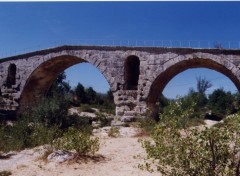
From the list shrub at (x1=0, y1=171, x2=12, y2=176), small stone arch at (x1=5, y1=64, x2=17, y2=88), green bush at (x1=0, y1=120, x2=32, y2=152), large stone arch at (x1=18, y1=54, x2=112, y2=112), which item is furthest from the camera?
small stone arch at (x1=5, y1=64, x2=17, y2=88)

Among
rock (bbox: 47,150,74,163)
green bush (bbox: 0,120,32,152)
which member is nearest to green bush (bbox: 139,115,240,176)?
rock (bbox: 47,150,74,163)

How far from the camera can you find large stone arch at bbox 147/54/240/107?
15508 mm

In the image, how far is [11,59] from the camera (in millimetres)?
22875

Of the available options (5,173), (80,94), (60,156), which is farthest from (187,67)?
(80,94)

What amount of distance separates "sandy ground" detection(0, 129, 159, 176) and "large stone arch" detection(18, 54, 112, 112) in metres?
11.0

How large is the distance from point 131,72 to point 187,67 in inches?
128

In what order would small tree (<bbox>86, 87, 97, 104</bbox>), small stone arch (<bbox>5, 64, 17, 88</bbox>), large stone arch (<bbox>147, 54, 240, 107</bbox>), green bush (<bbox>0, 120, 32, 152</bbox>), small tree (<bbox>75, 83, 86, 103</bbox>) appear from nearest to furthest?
green bush (<bbox>0, 120, 32, 152</bbox>)
large stone arch (<bbox>147, 54, 240, 107</bbox>)
small stone arch (<bbox>5, 64, 17, 88</bbox>)
small tree (<bbox>75, 83, 86, 103</bbox>)
small tree (<bbox>86, 87, 97, 104</bbox>)

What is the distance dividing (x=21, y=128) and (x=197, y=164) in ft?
29.1

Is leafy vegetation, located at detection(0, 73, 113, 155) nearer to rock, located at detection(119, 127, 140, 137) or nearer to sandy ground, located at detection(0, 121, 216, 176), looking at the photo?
sandy ground, located at detection(0, 121, 216, 176)

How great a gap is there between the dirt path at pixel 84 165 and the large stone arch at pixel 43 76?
1104 centimetres

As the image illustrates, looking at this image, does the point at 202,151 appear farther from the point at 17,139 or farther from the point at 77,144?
the point at 17,139

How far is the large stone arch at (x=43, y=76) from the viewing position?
69.2 ft

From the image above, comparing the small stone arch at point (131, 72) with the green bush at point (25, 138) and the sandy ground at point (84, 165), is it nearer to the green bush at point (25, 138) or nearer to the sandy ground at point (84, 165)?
the green bush at point (25, 138)

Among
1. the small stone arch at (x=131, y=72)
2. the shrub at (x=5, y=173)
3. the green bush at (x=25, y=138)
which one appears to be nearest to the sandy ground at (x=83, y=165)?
the shrub at (x=5, y=173)
